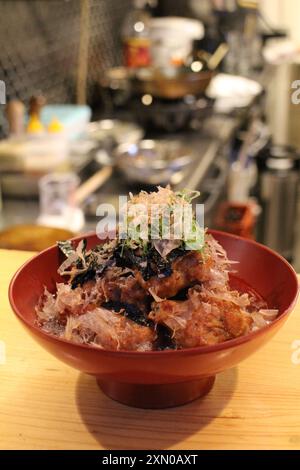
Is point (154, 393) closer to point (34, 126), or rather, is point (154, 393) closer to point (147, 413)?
point (147, 413)

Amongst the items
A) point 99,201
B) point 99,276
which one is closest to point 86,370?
point 99,276

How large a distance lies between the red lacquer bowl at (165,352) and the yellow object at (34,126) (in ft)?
6.36

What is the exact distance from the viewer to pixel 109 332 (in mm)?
898

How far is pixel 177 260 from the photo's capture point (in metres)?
0.94

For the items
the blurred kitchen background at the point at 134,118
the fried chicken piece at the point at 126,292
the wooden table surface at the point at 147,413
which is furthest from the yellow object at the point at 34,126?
the fried chicken piece at the point at 126,292

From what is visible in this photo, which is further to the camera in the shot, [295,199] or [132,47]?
[132,47]

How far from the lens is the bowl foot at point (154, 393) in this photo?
3.10ft

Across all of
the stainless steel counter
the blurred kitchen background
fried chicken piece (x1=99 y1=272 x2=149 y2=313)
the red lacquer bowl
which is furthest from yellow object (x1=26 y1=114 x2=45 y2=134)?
fried chicken piece (x1=99 y1=272 x2=149 y2=313)

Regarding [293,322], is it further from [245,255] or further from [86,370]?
[86,370]

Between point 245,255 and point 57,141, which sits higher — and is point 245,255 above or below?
above

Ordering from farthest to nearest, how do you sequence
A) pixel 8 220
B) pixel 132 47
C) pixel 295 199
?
1. pixel 132 47
2. pixel 295 199
3. pixel 8 220

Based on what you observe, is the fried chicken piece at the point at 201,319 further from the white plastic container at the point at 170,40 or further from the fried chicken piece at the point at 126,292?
the white plastic container at the point at 170,40

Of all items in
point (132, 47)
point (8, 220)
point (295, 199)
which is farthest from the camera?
point (132, 47)

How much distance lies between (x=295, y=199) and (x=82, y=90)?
1.70 m
